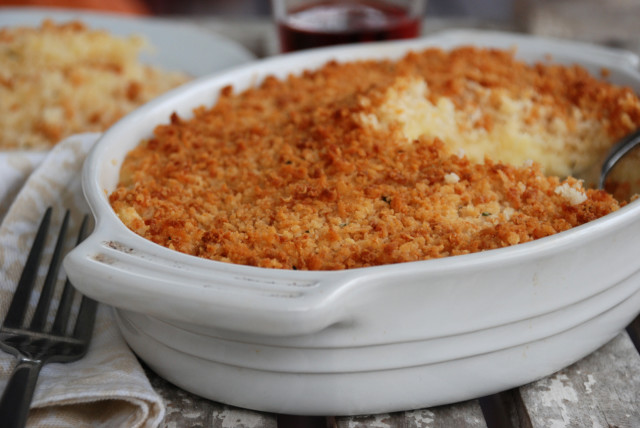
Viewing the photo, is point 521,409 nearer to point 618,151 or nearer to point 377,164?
point 377,164

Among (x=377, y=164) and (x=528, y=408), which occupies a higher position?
(x=377, y=164)

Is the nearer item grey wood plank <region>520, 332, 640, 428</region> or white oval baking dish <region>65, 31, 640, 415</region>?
white oval baking dish <region>65, 31, 640, 415</region>

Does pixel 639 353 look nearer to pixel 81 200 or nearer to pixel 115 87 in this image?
pixel 81 200

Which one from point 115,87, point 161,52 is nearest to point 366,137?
point 115,87

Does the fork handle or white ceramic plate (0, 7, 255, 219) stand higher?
white ceramic plate (0, 7, 255, 219)

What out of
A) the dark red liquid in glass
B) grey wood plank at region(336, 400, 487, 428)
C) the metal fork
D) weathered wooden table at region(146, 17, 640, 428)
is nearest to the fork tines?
the metal fork

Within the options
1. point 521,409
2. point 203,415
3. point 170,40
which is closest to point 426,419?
point 521,409

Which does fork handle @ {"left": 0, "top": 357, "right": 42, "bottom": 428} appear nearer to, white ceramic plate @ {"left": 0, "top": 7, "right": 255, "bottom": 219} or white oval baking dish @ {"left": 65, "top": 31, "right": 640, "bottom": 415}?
white oval baking dish @ {"left": 65, "top": 31, "right": 640, "bottom": 415}
